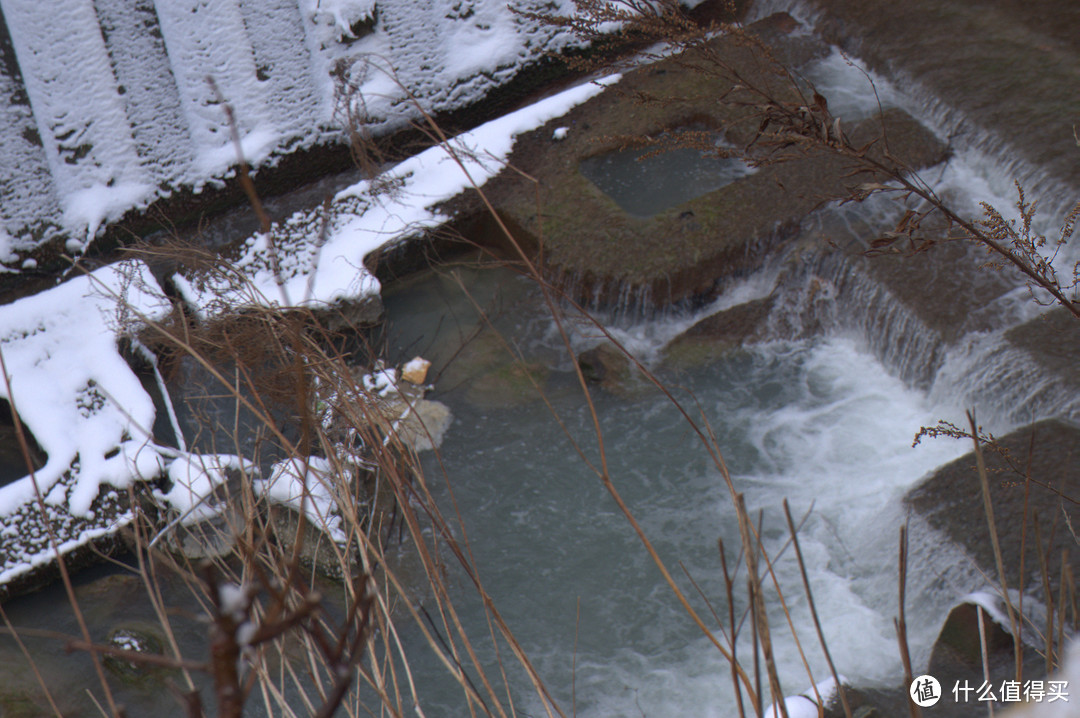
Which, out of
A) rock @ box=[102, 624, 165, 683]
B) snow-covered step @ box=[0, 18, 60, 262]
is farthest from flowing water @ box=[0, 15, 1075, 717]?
snow-covered step @ box=[0, 18, 60, 262]

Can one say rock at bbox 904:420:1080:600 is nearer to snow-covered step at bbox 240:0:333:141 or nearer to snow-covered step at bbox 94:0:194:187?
snow-covered step at bbox 240:0:333:141

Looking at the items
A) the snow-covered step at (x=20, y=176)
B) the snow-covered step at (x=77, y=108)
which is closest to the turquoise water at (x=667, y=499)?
the snow-covered step at (x=77, y=108)

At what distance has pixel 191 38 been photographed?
546 centimetres

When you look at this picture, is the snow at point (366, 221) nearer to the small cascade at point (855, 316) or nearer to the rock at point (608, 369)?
the rock at point (608, 369)

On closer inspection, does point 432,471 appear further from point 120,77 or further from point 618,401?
point 120,77

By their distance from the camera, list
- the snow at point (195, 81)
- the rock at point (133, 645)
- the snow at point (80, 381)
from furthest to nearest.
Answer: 1. the snow at point (195, 81)
2. the snow at point (80, 381)
3. the rock at point (133, 645)

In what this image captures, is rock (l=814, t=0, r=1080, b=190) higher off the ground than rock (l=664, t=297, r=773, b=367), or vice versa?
rock (l=814, t=0, r=1080, b=190)

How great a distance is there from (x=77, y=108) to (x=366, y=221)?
6.37ft

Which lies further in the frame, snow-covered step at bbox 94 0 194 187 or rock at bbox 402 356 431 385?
snow-covered step at bbox 94 0 194 187

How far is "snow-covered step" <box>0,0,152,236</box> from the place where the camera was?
499 cm

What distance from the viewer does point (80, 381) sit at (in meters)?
4.41

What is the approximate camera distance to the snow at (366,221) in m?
4.80

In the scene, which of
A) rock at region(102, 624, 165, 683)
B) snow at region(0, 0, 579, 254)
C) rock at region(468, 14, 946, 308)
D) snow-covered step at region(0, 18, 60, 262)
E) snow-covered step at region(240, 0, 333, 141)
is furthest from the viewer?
snow-covered step at region(240, 0, 333, 141)

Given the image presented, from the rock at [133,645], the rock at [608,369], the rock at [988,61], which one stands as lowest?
the rock at [133,645]
